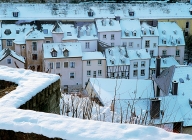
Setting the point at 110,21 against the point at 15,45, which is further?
the point at 110,21

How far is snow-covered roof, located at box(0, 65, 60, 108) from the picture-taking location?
19.9 feet

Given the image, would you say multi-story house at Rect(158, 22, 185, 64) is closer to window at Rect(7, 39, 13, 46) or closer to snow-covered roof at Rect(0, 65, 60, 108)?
window at Rect(7, 39, 13, 46)

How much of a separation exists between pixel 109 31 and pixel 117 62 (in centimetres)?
559

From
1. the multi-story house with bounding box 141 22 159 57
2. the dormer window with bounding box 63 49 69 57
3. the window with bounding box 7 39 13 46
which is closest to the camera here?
the dormer window with bounding box 63 49 69 57

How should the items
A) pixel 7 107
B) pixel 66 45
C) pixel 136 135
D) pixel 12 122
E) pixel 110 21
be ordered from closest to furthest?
pixel 136 135 < pixel 12 122 < pixel 7 107 < pixel 66 45 < pixel 110 21

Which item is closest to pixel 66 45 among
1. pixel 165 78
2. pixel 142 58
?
pixel 142 58

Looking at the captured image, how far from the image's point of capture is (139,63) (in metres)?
36.2

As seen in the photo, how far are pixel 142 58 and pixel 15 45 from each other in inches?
475

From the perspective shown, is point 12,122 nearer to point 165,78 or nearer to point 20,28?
point 165,78

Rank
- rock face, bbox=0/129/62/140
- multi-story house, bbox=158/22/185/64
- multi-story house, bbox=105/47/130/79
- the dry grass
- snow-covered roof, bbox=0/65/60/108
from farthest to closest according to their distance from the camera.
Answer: multi-story house, bbox=158/22/185/64 → multi-story house, bbox=105/47/130/79 → the dry grass → snow-covered roof, bbox=0/65/60/108 → rock face, bbox=0/129/62/140

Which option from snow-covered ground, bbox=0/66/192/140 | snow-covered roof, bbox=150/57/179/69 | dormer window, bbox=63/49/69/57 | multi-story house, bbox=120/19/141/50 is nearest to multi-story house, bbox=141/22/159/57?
multi-story house, bbox=120/19/141/50

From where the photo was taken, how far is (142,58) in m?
36.1

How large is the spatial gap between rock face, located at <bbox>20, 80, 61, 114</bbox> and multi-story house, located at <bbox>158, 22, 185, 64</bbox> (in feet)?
111

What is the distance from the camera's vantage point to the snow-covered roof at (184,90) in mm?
20663
